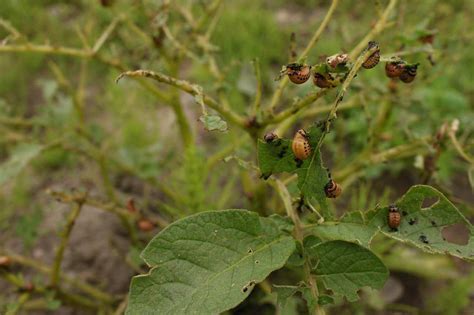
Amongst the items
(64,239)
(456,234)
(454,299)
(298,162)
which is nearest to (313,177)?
(298,162)

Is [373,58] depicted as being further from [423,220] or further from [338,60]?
[423,220]

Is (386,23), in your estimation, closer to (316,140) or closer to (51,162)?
(316,140)

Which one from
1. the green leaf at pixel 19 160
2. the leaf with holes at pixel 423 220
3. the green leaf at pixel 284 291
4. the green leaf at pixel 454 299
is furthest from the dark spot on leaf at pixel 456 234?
the green leaf at pixel 19 160

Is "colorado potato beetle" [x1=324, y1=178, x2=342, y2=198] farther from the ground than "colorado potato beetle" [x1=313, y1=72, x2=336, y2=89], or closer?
closer

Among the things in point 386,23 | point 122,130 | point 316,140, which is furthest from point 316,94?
point 122,130

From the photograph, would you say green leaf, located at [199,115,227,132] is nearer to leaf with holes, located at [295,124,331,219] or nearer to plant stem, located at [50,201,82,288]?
leaf with holes, located at [295,124,331,219]

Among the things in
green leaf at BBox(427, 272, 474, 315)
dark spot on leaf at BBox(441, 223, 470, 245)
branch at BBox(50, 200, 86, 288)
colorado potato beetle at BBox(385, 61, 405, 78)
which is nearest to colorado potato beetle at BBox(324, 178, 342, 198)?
colorado potato beetle at BBox(385, 61, 405, 78)
